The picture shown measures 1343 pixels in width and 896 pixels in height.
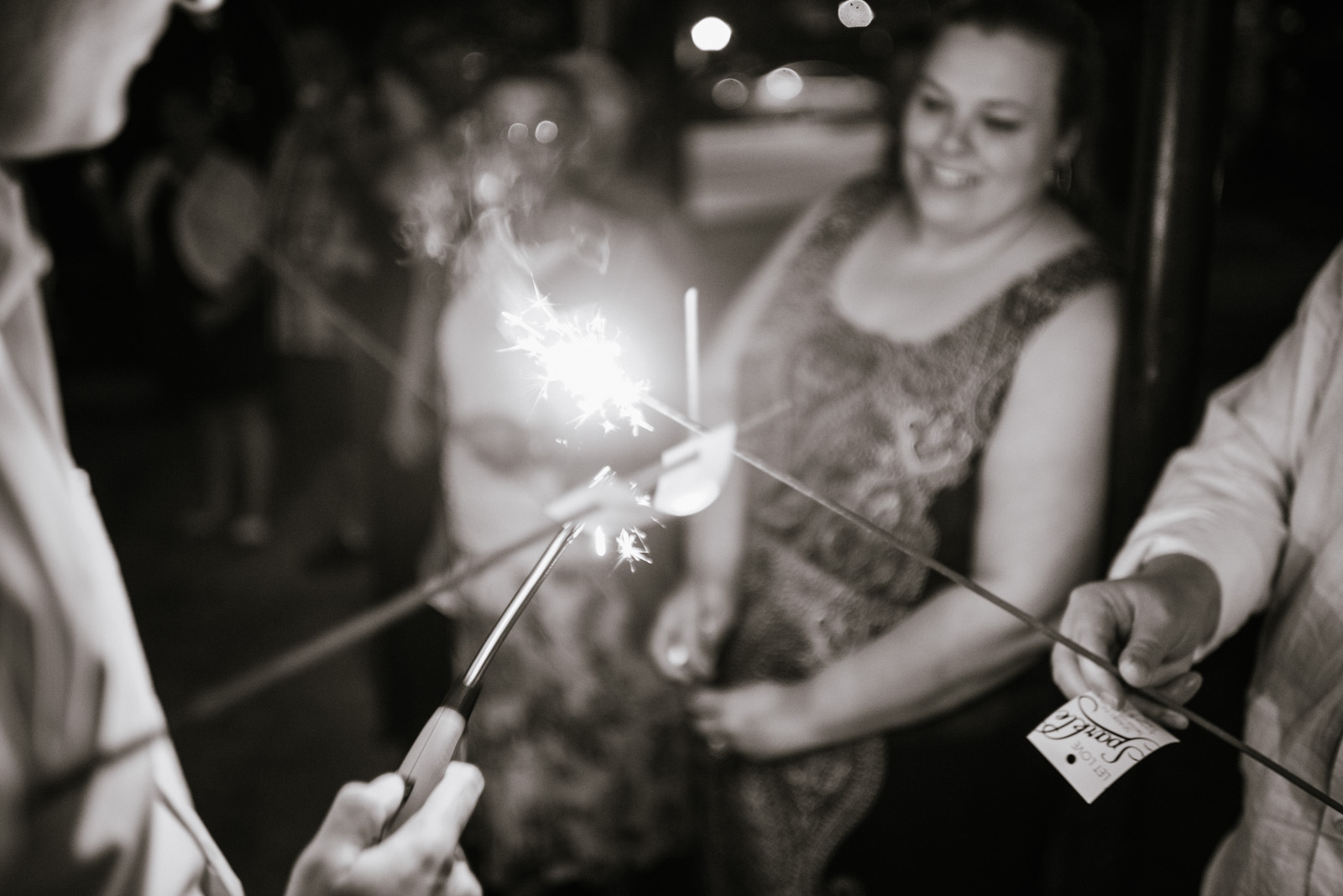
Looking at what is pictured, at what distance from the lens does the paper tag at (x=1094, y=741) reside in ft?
2.93

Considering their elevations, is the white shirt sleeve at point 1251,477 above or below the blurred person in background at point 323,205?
below

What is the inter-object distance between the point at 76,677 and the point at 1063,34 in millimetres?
1475

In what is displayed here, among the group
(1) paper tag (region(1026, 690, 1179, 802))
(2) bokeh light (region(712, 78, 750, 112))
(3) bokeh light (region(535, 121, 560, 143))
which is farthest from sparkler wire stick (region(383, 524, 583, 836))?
(2) bokeh light (region(712, 78, 750, 112))

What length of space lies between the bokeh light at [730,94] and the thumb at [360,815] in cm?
990

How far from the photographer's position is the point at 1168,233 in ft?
4.24

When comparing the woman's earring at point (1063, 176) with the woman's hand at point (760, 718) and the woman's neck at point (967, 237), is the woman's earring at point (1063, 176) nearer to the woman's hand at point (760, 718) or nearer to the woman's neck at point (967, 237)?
the woman's neck at point (967, 237)

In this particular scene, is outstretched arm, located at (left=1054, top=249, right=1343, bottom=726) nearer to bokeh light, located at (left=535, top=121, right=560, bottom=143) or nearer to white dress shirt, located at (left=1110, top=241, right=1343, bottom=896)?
white dress shirt, located at (left=1110, top=241, right=1343, bottom=896)

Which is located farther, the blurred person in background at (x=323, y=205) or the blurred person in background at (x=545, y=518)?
the blurred person in background at (x=323, y=205)

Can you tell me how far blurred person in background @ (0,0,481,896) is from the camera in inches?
24.3

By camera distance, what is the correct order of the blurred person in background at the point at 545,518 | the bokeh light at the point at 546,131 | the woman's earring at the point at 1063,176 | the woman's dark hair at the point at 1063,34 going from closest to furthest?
1. the woman's dark hair at the point at 1063,34
2. the woman's earring at the point at 1063,176
3. the blurred person in background at the point at 545,518
4. the bokeh light at the point at 546,131

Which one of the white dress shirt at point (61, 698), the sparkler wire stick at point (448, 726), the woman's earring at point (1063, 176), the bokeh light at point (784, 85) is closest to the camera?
the white dress shirt at point (61, 698)

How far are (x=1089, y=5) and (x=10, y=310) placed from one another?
1.73m

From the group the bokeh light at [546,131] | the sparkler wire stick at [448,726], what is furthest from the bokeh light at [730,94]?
the sparkler wire stick at [448,726]

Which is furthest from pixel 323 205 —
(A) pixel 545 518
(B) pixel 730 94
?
(B) pixel 730 94
